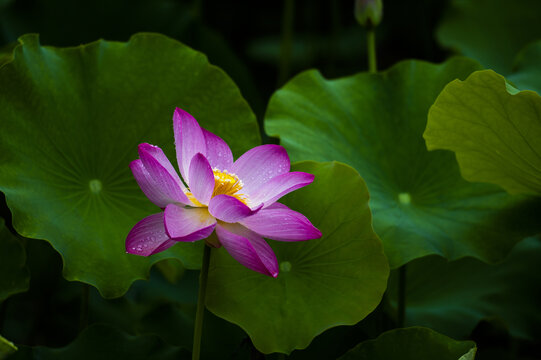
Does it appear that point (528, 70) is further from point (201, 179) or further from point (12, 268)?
point (12, 268)

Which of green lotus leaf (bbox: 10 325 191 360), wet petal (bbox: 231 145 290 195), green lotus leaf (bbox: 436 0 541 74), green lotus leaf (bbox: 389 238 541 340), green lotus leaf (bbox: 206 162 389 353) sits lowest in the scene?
green lotus leaf (bbox: 389 238 541 340)

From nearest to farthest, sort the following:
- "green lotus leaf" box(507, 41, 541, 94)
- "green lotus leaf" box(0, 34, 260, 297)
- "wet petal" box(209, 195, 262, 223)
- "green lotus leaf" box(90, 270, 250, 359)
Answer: "wet petal" box(209, 195, 262, 223)
"green lotus leaf" box(0, 34, 260, 297)
"green lotus leaf" box(90, 270, 250, 359)
"green lotus leaf" box(507, 41, 541, 94)

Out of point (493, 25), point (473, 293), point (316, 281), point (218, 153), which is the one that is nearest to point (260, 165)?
point (218, 153)

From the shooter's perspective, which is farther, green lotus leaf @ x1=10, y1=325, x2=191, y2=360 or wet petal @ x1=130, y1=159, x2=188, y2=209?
green lotus leaf @ x1=10, y1=325, x2=191, y2=360

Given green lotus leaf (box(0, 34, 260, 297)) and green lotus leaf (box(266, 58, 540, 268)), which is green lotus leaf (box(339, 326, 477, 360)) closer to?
green lotus leaf (box(266, 58, 540, 268))

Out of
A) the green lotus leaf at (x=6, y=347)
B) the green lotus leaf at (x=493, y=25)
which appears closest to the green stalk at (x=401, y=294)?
the green lotus leaf at (x=6, y=347)

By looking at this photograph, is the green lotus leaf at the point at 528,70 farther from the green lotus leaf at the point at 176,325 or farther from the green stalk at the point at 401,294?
the green lotus leaf at the point at 176,325

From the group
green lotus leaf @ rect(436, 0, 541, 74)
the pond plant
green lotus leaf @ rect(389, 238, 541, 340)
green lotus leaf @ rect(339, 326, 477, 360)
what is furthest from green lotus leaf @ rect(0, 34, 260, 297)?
green lotus leaf @ rect(436, 0, 541, 74)
